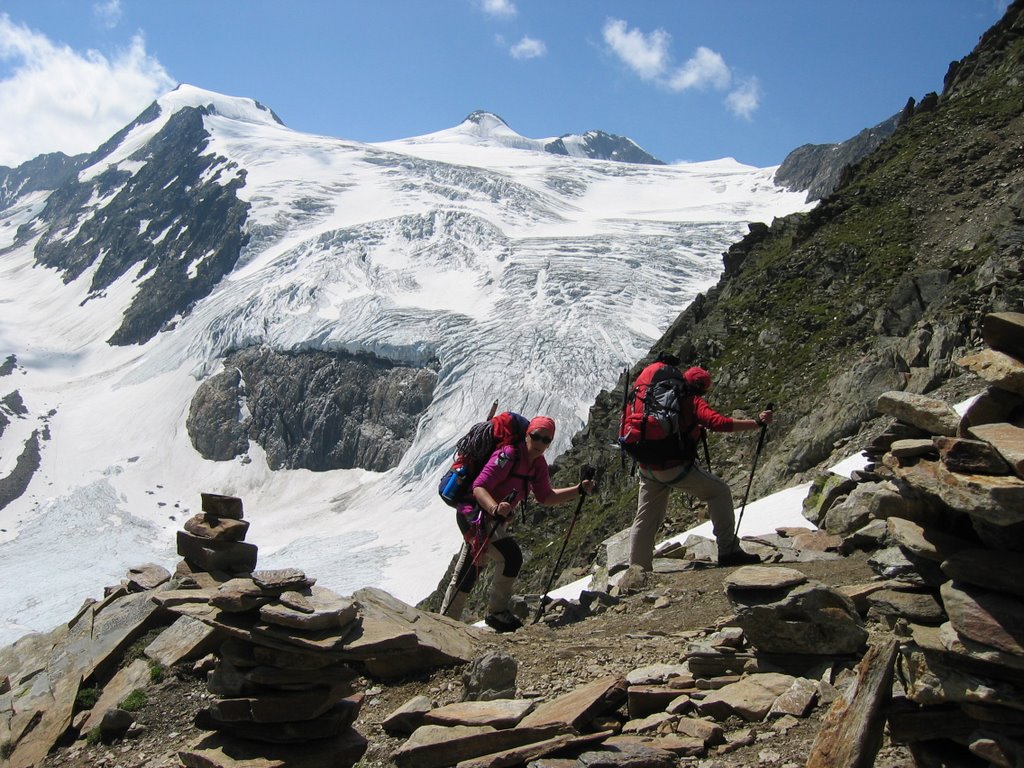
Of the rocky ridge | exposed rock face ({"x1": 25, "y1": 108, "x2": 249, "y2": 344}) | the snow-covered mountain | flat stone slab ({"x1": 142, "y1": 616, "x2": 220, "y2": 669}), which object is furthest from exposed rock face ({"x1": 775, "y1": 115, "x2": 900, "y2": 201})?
flat stone slab ({"x1": 142, "y1": 616, "x2": 220, "y2": 669})

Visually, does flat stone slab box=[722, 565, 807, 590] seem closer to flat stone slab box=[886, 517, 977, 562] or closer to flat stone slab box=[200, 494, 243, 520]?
flat stone slab box=[886, 517, 977, 562]

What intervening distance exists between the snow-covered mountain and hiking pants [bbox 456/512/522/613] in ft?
135

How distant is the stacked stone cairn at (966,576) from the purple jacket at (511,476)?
3.99 meters

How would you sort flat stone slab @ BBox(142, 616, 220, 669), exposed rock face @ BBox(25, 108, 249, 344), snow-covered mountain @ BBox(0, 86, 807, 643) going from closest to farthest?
1. flat stone slab @ BBox(142, 616, 220, 669)
2. snow-covered mountain @ BBox(0, 86, 807, 643)
3. exposed rock face @ BBox(25, 108, 249, 344)

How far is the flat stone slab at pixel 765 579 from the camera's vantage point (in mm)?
5871

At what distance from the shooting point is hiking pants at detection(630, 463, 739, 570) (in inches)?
372

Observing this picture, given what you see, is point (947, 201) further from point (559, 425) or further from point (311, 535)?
point (311, 535)

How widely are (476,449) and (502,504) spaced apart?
749 millimetres

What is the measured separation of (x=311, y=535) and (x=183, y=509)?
15740mm

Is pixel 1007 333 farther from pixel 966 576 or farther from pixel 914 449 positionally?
pixel 966 576

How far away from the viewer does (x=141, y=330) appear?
10369 cm

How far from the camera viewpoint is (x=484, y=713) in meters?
5.71

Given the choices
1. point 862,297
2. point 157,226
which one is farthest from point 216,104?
point 862,297

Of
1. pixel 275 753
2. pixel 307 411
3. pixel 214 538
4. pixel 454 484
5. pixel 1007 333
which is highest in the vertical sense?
pixel 307 411
